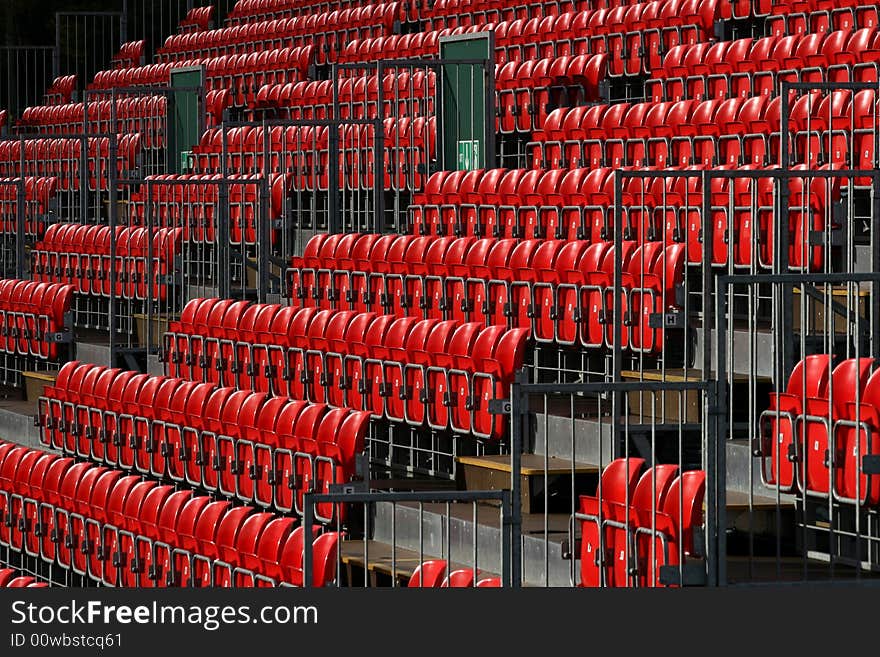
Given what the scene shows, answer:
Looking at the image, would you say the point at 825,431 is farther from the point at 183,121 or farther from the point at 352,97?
the point at 183,121

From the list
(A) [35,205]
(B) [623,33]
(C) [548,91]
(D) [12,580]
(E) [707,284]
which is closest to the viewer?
(E) [707,284]

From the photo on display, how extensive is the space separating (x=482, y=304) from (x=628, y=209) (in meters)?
0.71

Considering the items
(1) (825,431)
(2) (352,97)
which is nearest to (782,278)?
(1) (825,431)

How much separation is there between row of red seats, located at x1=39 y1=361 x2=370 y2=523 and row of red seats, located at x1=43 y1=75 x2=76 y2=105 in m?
9.22

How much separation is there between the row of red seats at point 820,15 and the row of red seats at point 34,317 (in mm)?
4167

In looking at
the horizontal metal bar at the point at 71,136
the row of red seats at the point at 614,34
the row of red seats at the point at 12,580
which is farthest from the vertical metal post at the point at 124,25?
the row of red seats at the point at 12,580

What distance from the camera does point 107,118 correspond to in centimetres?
1570

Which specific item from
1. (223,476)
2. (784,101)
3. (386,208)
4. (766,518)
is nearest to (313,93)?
(386,208)

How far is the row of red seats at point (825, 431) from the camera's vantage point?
179 inches

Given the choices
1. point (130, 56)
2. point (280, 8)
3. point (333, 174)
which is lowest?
point (333, 174)

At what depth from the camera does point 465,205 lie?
28.5ft

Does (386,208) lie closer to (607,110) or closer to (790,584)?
(607,110)

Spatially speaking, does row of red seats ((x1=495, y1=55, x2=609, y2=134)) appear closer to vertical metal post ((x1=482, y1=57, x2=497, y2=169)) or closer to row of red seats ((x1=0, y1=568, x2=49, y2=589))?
vertical metal post ((x1=482, y1=57, x2=497, y2=169))

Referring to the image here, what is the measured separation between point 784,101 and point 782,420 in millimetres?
1790
